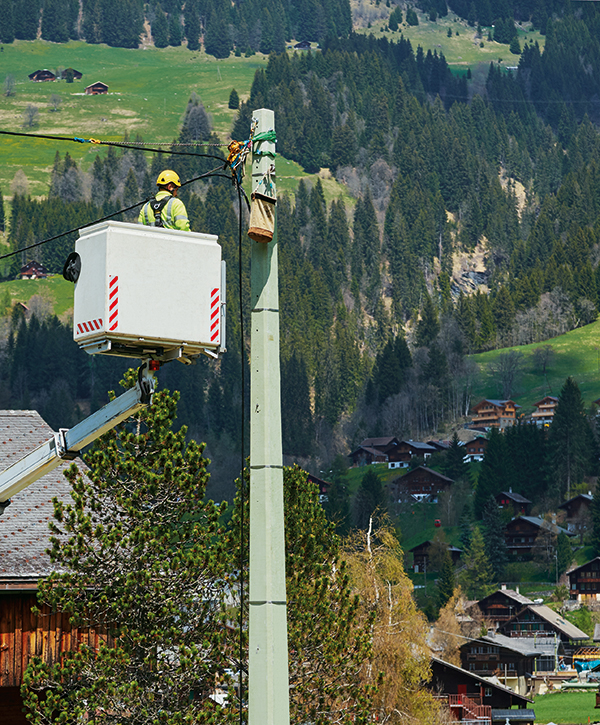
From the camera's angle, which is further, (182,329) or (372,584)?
(372,584)

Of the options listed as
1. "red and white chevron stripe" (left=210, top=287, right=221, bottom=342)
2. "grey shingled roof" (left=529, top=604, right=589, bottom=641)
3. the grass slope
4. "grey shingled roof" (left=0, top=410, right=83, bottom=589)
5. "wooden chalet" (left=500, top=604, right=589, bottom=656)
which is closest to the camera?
"red and white chevron stripe" (left=210, top=287, right=221, bottom=342)

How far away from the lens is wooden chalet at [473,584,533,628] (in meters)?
177

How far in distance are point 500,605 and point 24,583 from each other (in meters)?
161

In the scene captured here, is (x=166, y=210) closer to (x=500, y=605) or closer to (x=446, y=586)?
(x=446, y=586)

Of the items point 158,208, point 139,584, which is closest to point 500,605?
point 139,584

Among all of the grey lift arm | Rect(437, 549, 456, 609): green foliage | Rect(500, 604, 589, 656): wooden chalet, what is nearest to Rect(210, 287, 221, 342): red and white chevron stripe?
the grey lift arm

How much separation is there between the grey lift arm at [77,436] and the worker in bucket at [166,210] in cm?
186

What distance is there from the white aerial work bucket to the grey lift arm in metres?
0.50

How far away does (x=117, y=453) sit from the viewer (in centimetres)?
2947

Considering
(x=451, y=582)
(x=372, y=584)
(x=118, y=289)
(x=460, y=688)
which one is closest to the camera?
(x=118, y=289)

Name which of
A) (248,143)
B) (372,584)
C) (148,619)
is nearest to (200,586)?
(148,619)

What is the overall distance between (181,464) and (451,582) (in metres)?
157

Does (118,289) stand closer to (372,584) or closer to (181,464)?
(181,464)

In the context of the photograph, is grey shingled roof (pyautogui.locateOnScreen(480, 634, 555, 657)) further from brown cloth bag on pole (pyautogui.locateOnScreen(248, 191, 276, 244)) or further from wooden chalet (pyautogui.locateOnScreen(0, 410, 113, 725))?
brown cloth bag on pole (pyautogui.locateOnScreen(248, 191, 276, 244))
